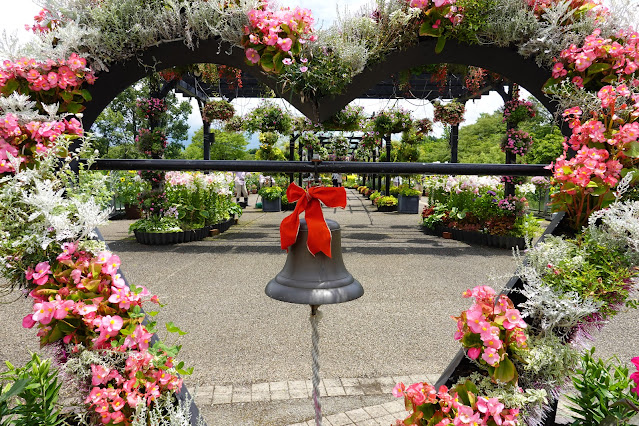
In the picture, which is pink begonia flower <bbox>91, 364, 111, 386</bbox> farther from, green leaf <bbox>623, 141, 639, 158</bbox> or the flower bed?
the flower bed

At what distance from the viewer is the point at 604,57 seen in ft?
6.64

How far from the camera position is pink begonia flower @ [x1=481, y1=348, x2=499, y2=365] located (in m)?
1.52

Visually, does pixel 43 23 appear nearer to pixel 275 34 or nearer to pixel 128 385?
pixel 275 34

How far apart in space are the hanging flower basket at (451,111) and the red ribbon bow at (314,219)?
944cm

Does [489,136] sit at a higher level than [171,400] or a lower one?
higher

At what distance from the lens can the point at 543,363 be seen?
161 centimetres

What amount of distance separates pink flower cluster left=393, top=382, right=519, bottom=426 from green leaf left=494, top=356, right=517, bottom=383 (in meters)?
0.08

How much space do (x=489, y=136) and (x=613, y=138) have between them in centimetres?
3419

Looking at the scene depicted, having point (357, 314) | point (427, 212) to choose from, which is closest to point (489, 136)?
point (427, 212)

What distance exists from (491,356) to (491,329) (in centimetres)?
10

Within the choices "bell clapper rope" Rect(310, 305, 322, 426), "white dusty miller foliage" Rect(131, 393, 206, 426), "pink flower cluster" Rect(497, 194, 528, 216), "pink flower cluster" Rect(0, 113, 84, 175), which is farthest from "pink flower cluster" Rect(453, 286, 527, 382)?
"pink flower cluster" Rect(497, 194, 528, 216)

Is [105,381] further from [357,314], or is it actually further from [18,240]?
[357,314]

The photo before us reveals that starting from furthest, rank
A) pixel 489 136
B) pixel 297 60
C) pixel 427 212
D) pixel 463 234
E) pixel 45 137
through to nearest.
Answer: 1. pixel 489 136
2. pixel 427 212
3. pixel 463 234
4. pixel 297 60
5. pixel 45 137

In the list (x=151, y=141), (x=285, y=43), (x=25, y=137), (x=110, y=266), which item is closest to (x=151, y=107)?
(x=151, y=141)
